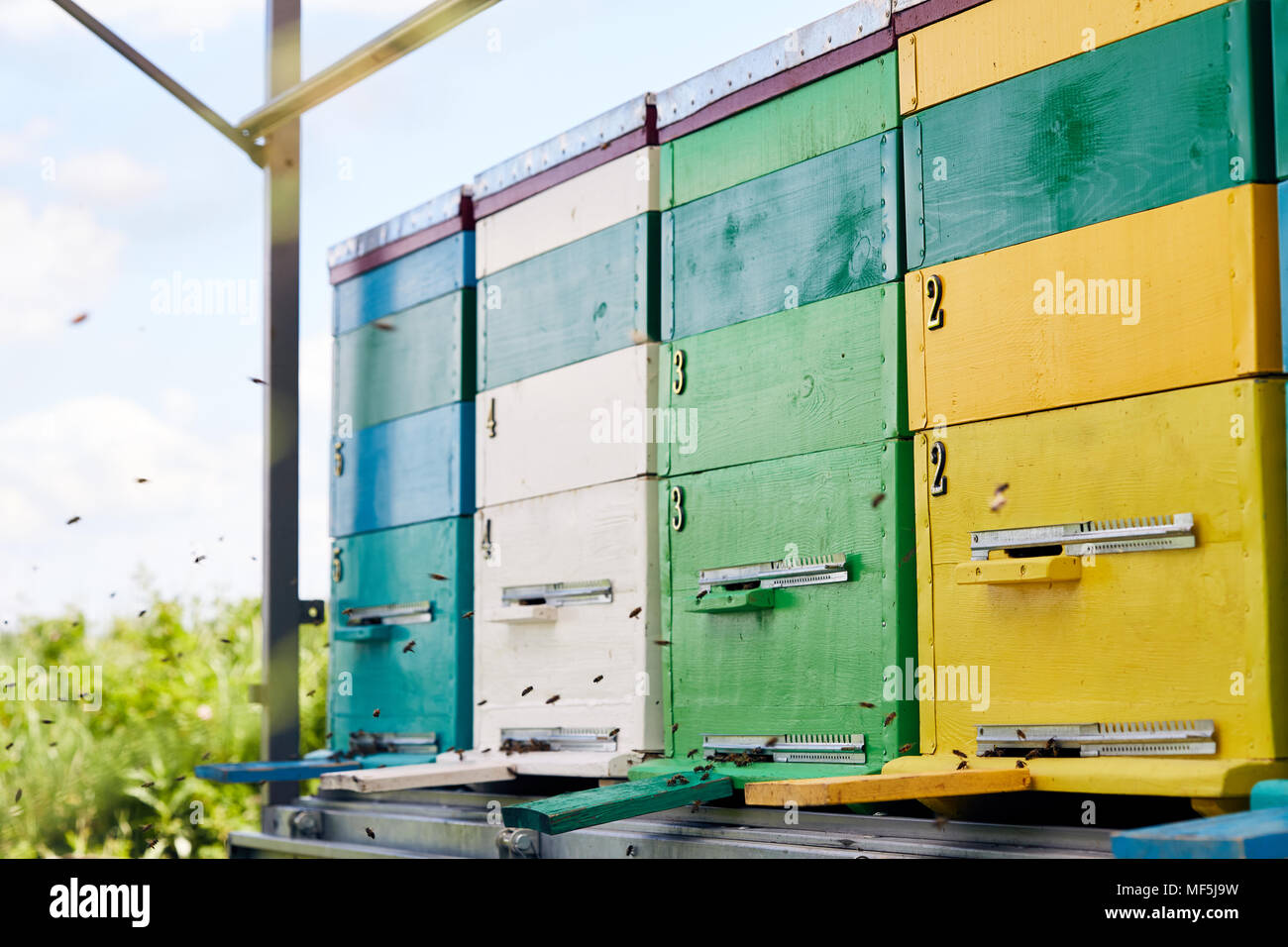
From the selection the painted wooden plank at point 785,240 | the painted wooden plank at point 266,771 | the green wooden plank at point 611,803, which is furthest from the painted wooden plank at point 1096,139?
the painted wooden plank at point 266,771

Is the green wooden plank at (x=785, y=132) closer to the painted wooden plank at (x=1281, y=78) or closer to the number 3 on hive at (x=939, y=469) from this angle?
the number 3 on hive at (x=939, y=469)

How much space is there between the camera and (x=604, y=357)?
505cm

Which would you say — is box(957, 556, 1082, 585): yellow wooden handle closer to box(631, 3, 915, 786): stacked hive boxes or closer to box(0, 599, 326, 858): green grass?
box(631, 3, 915, 786): stacked hive boxes

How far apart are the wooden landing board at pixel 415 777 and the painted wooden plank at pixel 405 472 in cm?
123

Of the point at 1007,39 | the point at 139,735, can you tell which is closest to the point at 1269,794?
the point at 1007,39

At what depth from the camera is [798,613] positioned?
4246 millimetres

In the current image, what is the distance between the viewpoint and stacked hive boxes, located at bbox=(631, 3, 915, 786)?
4.02 meters

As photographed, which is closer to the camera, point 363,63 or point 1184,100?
point 1184,100

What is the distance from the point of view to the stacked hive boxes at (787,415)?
4.02 m

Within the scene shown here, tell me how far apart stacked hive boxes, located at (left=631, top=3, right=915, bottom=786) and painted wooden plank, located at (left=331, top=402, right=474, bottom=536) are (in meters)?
1.37

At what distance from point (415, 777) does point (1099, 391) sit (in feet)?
9.18

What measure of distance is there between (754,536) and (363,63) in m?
3.02
